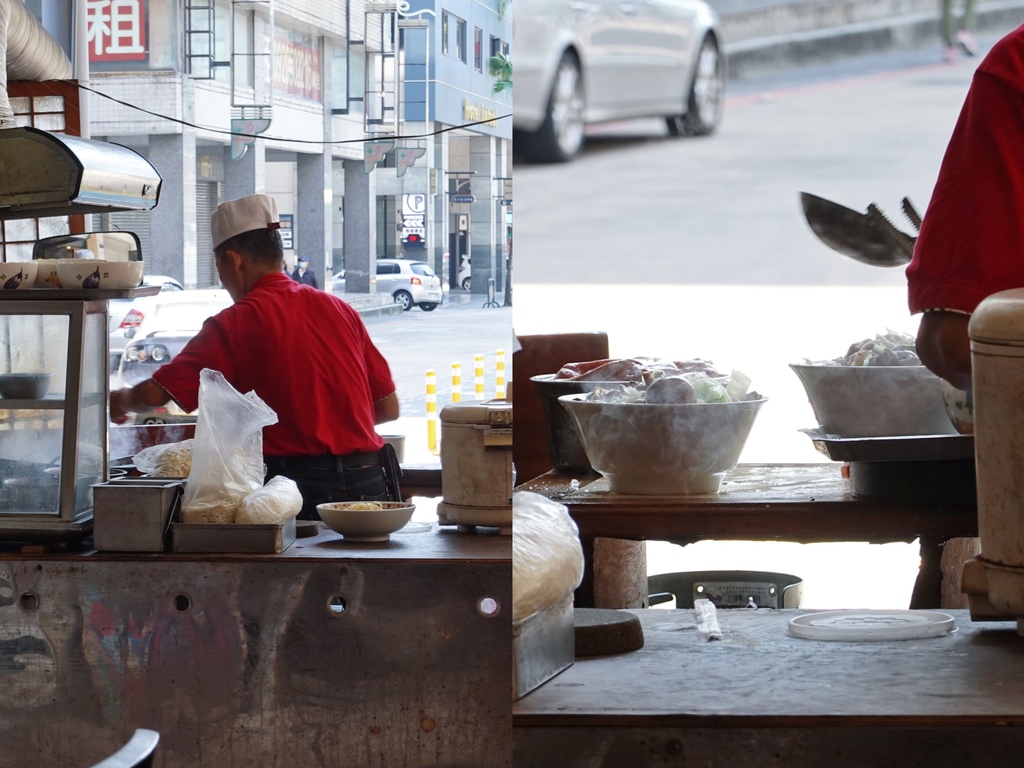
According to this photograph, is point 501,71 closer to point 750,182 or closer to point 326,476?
point 750,182

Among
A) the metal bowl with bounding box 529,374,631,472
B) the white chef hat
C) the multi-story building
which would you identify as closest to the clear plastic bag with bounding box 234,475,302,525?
the multi-story building

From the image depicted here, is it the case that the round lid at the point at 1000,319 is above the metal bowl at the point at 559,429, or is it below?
above

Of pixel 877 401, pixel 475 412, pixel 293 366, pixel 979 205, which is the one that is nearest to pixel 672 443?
pixel 877 401

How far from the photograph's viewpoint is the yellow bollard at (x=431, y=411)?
1756 mm

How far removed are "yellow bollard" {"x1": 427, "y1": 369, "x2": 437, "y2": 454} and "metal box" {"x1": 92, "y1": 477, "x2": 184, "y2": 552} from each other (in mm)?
423

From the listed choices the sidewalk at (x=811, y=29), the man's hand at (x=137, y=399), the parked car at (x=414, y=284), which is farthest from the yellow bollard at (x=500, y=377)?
the sidewalk at (x=811, y=29)

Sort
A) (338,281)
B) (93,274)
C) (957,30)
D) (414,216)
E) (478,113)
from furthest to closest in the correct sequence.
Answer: (338,281) < (414,216) < (93,274) < (478,113) < (957,30)

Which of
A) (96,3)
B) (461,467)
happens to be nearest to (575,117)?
(461,467)

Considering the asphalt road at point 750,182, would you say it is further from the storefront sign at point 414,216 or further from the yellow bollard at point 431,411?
the yellow bollard at point 431,411

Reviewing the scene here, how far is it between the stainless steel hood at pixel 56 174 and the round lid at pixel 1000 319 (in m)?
1.21

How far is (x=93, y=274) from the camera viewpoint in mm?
1542

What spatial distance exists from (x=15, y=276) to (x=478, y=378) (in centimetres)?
60

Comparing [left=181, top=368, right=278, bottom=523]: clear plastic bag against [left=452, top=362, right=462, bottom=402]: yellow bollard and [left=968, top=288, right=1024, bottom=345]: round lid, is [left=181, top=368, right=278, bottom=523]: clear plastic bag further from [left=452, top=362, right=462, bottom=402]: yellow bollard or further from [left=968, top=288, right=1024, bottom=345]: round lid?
[left=968, top=288, right=1024, bottom=345]: round lid

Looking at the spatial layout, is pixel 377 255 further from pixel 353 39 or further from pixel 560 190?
pixel 560 190
